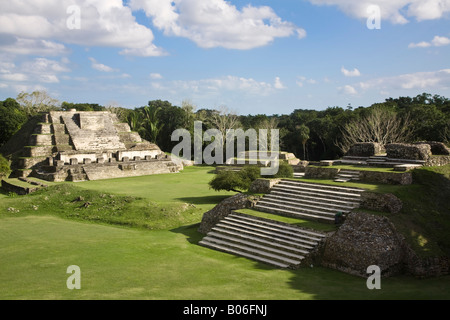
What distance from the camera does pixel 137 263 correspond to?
12.0 m

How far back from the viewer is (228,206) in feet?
53.5

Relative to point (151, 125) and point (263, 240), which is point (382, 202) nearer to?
point (263, 240)

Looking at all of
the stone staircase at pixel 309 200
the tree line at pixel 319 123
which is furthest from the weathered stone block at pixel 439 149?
the tree line at pixel 319 123

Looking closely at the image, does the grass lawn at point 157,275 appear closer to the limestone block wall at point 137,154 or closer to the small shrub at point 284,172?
the small shrub at point 284,172

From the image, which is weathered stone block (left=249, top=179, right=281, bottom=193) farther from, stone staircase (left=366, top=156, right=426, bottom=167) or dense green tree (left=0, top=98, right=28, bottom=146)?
dense green tree (left=0, top=98, right=28, bottom=146)

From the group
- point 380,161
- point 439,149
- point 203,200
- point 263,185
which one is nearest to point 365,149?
point 380,161

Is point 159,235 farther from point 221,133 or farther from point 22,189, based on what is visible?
point 221,133

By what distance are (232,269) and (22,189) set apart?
1964cm

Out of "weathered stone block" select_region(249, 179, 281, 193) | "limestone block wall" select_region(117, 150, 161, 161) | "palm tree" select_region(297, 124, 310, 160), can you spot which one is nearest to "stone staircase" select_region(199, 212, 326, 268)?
"weathered stone block" select_region(249, 179, 281, 193)

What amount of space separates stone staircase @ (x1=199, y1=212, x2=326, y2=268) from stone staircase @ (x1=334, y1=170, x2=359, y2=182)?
434 cm

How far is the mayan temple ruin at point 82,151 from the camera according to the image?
33812mm

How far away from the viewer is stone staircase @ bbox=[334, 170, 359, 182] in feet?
54.5

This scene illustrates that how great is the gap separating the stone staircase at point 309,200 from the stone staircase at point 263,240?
96 cm

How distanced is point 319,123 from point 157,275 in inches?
1837
